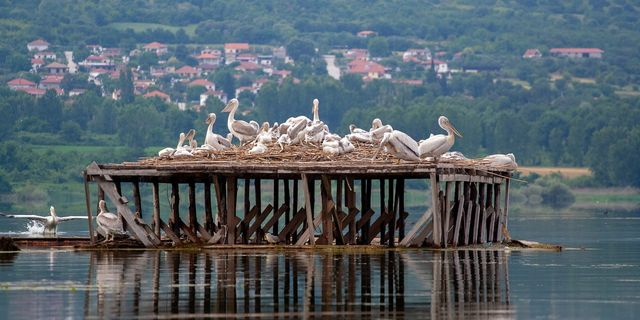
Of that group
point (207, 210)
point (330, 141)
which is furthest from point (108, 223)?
point (330, 141)

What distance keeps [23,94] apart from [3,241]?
119965 millimetres

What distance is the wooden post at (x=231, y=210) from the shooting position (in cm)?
4831

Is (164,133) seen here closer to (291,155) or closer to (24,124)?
(24,124)

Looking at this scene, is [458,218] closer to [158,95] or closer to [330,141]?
[330,141]

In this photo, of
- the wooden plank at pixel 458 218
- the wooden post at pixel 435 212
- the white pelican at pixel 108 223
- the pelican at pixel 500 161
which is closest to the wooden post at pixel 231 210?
the white pelican at pixel 108 223

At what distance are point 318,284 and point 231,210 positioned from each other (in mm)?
11876

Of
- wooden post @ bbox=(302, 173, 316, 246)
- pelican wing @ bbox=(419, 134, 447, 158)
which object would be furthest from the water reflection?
pelican wing @ bbox=(419, 134, 447, 158)

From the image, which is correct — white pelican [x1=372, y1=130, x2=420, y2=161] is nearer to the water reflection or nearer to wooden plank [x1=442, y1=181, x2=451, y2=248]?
wooden plank [x1=442, y1=181, x2=451, y2=248]

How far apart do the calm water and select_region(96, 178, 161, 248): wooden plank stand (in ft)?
4.47

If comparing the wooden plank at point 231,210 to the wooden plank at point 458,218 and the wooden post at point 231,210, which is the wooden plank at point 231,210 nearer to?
the wooden post at point 231,210

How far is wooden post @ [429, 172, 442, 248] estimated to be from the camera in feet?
150

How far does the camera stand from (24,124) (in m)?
156

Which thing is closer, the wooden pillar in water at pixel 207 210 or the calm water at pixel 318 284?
the calm water at pixel 318 284

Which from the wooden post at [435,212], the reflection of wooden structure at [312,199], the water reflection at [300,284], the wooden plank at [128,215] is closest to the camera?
the water reflection at [300,284]
